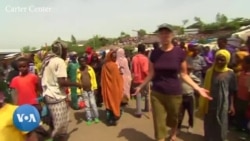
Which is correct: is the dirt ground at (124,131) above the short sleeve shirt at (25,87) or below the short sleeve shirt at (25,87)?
below

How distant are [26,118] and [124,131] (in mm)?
4215

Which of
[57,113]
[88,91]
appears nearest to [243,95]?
Answer: [88,91]

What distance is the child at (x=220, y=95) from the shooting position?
17.4 ft

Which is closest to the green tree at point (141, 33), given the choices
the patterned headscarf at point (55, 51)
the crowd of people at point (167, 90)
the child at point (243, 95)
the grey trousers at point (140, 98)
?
the grey trousers at point (140, 98)

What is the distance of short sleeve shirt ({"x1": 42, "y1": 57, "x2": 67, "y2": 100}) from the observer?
507 centimetres

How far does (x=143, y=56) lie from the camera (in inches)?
305

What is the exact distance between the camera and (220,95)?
5.35m

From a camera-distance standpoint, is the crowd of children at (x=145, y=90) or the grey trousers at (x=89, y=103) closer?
the crowd of children at (x=145, y=90)

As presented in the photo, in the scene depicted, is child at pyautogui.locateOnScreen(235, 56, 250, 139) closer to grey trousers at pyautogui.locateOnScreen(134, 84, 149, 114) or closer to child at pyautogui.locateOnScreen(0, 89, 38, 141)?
grey trousers at pyautogui.locateOnScreen(134, 84, 149, 114)

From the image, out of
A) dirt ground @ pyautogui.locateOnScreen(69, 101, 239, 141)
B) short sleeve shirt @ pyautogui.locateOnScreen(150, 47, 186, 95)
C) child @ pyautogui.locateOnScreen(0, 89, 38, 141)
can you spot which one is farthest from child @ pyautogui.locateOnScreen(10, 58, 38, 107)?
child @ pyautogui.locateOnScreen(0, 89, 38, 141)

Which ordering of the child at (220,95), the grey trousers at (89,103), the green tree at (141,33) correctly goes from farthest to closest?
1. the green tree at (141,33)
2. the grey trousers at (89,103)
3. the child at (220,95)

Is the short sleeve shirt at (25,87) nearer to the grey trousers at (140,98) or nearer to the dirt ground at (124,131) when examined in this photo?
the dirt ground at (124,131)

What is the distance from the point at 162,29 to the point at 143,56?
3088 millimetres

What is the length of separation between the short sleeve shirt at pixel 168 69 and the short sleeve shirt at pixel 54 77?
1.31m
